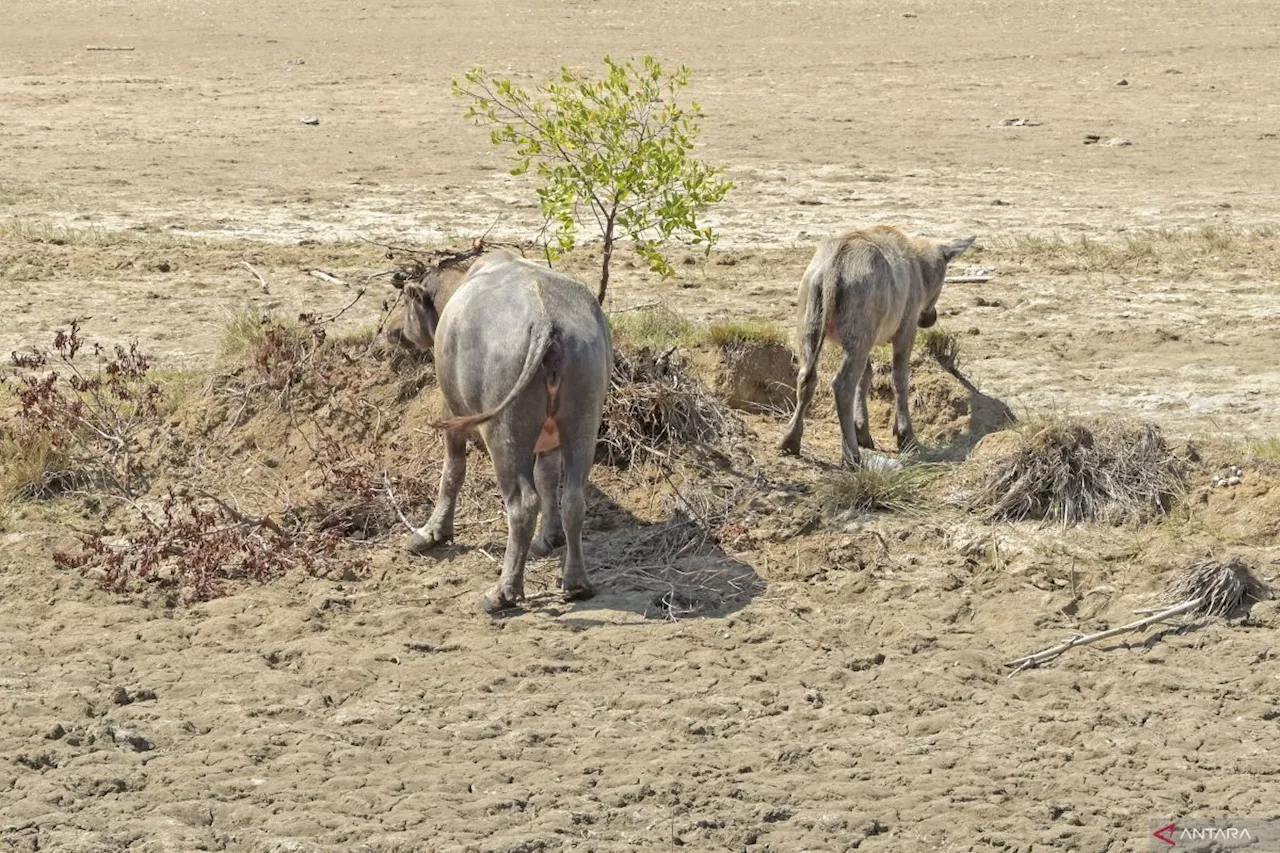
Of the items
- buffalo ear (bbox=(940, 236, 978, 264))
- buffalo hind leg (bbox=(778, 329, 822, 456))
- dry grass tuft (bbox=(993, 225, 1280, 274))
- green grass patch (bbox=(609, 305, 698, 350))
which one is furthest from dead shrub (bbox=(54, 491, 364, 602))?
dry grass tuft (bbox=(993, 225, 1280, 274))

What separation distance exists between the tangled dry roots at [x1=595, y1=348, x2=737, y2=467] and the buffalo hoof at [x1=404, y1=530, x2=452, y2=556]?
1.05m

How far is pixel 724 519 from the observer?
8914 mm

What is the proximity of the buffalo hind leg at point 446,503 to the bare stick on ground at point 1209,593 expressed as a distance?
2936 mm

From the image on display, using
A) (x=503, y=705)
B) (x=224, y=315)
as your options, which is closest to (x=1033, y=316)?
(x=224, y=315)

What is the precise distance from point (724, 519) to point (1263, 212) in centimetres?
903

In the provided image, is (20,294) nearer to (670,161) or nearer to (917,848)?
(670,161)

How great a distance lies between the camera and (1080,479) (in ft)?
28.7

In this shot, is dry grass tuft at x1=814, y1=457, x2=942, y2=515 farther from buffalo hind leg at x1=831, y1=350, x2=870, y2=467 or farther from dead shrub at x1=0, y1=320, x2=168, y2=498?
dead shrub at x1=0, y1=320, x2=168, y2=498

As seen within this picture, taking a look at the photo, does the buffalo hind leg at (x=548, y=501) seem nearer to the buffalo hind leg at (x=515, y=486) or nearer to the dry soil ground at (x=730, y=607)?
the buffalo hind leg at (x=515, y=486)

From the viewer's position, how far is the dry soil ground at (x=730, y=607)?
6.15 meters

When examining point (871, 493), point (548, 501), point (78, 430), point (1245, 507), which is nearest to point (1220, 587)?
point (1245, 507)

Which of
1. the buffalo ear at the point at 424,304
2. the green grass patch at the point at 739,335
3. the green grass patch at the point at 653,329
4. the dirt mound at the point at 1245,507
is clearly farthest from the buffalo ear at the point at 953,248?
the buffalo ear at the point at 424,304

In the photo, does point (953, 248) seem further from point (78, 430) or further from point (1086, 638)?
point (78, 430)

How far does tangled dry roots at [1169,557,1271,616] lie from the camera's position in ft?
24.8
